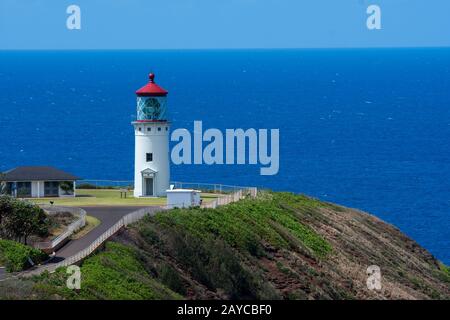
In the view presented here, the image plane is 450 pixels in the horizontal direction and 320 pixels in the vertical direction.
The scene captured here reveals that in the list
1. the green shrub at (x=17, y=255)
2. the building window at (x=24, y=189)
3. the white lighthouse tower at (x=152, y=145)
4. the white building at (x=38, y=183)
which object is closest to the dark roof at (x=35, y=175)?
the white building at (x=38, y=183)

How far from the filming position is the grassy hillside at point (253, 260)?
4312cm

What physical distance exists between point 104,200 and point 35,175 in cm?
332

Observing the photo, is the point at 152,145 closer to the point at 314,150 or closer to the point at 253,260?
the point at 253,260

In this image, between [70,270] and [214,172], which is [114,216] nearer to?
[70,270]

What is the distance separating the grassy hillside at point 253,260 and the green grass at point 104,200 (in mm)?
3773

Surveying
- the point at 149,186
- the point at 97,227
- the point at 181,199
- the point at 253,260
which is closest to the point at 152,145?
the point at 149,186

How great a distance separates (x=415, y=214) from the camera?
9419 cm

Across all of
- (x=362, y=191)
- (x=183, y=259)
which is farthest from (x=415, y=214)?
(x=183, y=259)

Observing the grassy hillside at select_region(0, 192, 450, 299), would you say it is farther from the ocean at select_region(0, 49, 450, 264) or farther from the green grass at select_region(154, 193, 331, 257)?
the ocean at select_region(0, 49, 450, 264)

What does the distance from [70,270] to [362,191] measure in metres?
66.2

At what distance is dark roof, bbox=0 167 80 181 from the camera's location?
62062 mm

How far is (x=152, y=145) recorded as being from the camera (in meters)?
63.1

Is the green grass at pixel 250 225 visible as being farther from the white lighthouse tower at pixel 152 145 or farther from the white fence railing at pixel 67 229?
the white lighthouse tower at pixel 152 145

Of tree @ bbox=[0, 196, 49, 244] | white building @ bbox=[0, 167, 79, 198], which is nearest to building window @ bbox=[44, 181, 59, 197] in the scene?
white building @ bbox=[0, 167, 79, 198]
